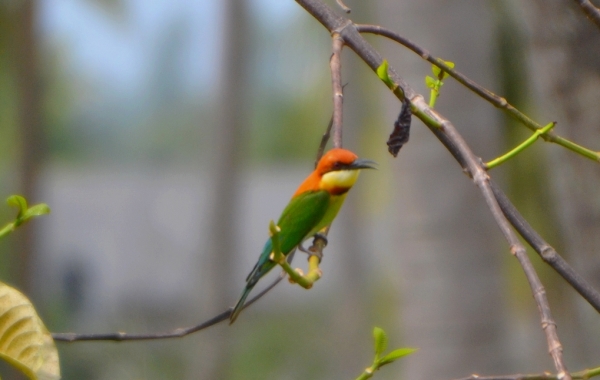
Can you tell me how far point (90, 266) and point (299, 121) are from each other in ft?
22.3

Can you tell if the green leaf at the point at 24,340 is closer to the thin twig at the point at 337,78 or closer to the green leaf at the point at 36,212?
the green leaf at the point at 36,212

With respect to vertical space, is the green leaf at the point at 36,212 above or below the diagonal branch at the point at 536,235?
below

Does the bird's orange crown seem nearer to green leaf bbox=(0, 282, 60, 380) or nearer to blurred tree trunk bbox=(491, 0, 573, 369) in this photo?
green leaf bbox=(0, 282, 60, 380)

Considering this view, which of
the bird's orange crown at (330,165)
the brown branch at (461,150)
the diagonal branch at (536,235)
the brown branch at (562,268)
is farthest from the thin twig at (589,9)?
the bird's orange crown at (330,165)

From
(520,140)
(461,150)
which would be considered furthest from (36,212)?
(520,140)

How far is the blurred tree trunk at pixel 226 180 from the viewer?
22.9 feet

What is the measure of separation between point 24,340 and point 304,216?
1162mm

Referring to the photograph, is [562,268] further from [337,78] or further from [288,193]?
[288,193]

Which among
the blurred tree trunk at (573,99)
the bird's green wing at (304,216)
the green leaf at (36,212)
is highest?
the blurred tree trunk at (573,99)

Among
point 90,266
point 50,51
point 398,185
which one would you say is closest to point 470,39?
point 398,185

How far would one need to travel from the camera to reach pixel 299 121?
17766mm

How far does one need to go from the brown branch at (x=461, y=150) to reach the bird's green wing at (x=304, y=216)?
2.35 ft

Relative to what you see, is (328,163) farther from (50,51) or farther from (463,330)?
(50,51)

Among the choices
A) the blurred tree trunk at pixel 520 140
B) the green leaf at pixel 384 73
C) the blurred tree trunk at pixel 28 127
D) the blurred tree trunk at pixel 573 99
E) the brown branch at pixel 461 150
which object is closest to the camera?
the brown branch at pixel 461 150
